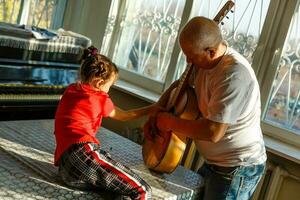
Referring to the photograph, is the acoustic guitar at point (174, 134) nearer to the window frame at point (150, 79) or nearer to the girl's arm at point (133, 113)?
the girl's arm at point (133, 113)

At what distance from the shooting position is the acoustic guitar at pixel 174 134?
1829 millimetres

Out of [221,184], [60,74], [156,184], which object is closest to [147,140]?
[156,184]

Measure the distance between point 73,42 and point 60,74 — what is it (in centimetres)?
21

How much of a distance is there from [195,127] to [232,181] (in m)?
0.32

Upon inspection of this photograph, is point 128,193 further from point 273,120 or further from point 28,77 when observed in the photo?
point 273,120

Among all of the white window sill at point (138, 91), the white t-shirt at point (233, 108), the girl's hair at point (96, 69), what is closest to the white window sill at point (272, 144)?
the white window sill at point (138, 91)

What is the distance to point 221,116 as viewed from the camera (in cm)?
156

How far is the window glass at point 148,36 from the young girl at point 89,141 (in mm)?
1457

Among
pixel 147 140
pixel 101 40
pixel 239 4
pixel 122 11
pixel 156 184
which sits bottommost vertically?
pixel 156 184

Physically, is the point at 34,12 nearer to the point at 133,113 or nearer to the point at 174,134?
the point at 133,113

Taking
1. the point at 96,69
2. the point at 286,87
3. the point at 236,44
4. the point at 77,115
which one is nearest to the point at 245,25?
the point at 236,44

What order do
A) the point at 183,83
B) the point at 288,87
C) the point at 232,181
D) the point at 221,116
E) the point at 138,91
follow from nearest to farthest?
the point at 221,116, the point at 232,181, the point at 183,83, the point at 288,87, the point at 138,91

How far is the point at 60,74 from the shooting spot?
2477 mm

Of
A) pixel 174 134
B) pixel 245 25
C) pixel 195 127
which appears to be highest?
pixel 245 25
